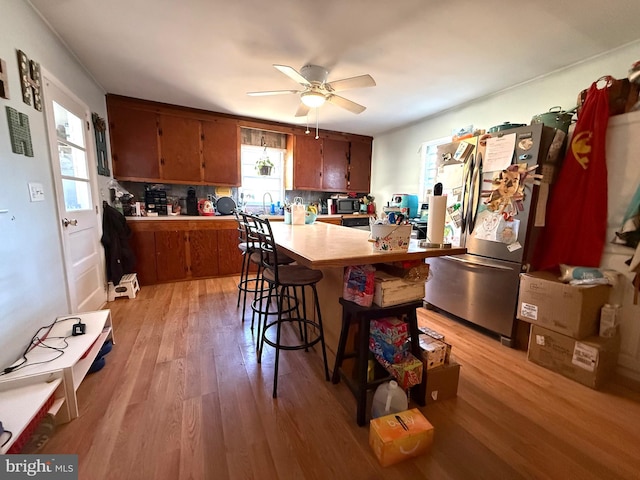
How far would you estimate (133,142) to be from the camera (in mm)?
3396

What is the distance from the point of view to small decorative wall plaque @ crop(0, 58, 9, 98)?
1.41 m

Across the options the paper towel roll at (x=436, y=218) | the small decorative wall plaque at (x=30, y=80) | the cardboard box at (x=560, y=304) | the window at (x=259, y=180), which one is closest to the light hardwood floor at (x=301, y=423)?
the cardboard box at (x=560, y=304)

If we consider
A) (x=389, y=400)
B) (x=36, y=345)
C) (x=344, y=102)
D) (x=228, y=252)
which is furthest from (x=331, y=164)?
(x=36, y=345)

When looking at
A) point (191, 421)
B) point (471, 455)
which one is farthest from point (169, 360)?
point (471, 455)

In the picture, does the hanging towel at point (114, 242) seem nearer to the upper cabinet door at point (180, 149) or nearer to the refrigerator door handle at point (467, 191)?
the upper cabinet door at point (180, 149)

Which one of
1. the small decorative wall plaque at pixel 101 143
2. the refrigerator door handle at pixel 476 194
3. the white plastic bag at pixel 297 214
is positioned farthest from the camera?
the small decorative wall plaque at pixel 101 143

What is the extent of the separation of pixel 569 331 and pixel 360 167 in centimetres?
404

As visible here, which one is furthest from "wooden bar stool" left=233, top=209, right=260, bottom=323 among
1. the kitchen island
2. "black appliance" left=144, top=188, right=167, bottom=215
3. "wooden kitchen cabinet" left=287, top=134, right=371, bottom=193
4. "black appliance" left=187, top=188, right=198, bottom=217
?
"wooden kitchen cabinet" left=287, top=134, right=371, bottom=193

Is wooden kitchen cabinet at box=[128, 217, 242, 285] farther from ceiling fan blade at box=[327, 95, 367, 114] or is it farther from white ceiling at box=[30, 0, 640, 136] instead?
ceiling fan blade at box=[327, 95, 367, 114]

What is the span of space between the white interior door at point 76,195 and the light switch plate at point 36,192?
0.72 feet

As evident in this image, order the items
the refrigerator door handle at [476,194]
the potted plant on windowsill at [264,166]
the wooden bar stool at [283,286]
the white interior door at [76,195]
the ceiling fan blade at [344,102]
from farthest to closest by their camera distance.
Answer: the potted plant on windowsill at [264,166] < the ceiling fan blade at [344,102] < the refrigerator door handle at [476,194] < the white interior door at [76,195] < the wooden bar stool at [283,286]

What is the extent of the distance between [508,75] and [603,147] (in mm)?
1124

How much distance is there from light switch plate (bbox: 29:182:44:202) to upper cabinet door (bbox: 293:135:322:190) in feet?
10.5

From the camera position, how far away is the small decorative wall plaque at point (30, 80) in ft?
5.25
